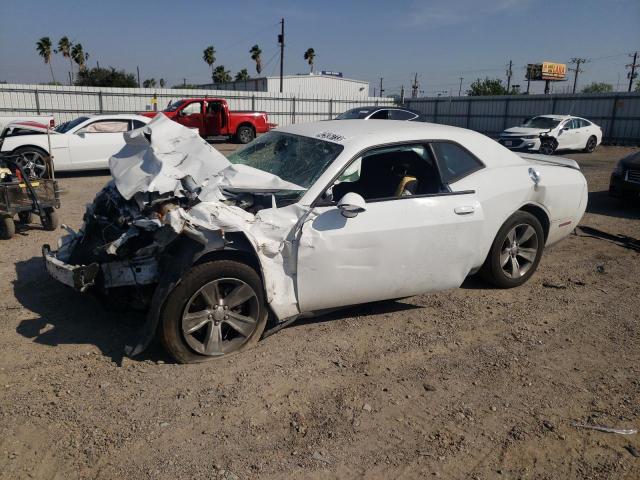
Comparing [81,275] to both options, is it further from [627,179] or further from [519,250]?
[627,179]

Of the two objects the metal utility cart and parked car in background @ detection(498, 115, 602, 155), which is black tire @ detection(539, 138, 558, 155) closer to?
parked car in background @ detection(498, 115, 602, 155)

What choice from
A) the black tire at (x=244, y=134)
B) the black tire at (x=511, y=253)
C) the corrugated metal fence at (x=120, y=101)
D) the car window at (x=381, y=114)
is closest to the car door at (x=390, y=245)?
the black tire at (x=511, y=253)

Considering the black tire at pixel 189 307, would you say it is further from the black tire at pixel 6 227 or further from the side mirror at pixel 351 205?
the black tire at pixel 6 227

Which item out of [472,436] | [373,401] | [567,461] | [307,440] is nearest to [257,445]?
[307,440]

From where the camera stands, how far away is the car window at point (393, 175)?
4.45 m

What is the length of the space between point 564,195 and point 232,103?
82.1 ft

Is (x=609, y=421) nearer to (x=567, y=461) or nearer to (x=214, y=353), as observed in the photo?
(x=567, y=461)

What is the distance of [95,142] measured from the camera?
38.1 ft

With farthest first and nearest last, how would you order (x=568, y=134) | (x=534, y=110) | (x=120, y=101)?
(x=534, y=110)
(x=120, y=101)
(x=568, y=134)

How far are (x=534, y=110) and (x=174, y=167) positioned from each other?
28.5 metres

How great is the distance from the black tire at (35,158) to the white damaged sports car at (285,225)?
24.8ft

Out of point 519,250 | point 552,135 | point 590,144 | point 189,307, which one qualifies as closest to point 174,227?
point 189,307

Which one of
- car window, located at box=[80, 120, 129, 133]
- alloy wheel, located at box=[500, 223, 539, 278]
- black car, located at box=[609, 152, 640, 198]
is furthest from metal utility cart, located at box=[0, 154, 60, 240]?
black car, located at box=[609, 152, 640, 198]

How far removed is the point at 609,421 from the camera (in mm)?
3117
